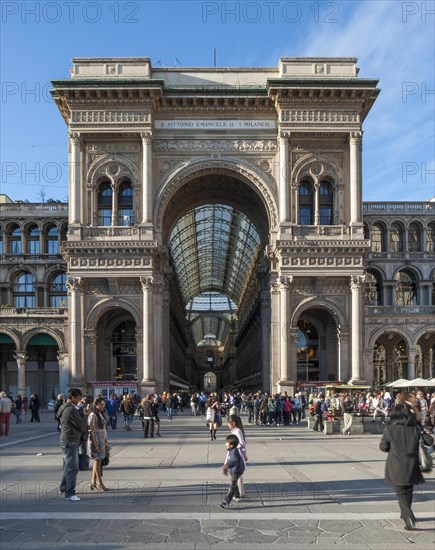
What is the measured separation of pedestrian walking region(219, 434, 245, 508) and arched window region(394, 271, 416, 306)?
63979mm

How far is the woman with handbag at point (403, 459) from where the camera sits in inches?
480

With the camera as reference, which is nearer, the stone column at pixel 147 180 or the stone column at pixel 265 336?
the stone column at pixel 147 180

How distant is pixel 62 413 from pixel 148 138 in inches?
1577

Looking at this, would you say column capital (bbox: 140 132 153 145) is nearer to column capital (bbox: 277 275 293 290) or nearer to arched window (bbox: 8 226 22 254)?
column capital (bbox: 277 275 293 290)

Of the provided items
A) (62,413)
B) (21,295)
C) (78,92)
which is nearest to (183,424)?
(78,92)

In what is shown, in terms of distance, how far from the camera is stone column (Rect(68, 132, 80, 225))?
5447 centimetres

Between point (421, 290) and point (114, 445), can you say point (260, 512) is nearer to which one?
point (114, 445)

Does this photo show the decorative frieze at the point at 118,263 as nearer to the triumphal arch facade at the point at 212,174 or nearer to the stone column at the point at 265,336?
the triumphal arch facade at the point at 212,174

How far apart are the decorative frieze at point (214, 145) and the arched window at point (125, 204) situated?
11.0 ft

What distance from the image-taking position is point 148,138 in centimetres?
5431

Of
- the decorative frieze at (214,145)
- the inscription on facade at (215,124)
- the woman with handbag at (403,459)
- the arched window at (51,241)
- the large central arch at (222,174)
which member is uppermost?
the inscription on facade at (215,124)

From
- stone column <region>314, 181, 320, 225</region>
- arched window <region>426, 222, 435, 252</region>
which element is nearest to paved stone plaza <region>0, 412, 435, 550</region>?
stone column <region>314, 181, 320, 225</region>

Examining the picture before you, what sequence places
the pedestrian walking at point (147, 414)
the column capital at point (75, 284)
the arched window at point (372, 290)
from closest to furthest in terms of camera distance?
the pedestrian walking at point (147, 414)
the column capital at point (75, 284)
the arched window at point (372, 290)

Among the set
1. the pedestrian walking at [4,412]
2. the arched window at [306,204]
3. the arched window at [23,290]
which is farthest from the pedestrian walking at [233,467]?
the arched window at [23,290]
